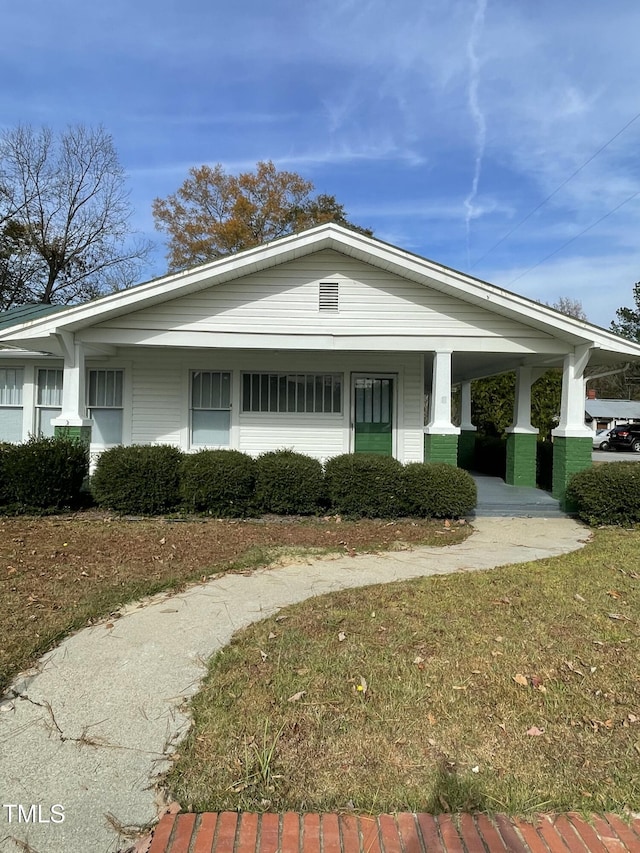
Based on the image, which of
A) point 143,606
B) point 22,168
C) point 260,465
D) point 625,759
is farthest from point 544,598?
point 22,168

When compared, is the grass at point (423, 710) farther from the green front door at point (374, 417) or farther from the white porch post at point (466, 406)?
the white porch post at point (466, 406)

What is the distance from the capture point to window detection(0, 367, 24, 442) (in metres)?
11.7

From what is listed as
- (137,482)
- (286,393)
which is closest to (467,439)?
(286,393)

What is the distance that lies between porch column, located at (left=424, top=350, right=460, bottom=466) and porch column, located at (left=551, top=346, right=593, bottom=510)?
6.04ft

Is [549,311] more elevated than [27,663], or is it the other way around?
[549,311]

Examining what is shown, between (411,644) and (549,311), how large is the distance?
6863mm

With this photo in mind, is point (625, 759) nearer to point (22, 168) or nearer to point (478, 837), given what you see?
point (478, 837)

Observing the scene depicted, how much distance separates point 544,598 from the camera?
5.13 m

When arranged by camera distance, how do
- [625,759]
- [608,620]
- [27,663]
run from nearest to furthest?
[625,759]
[27,663]
[608,620]


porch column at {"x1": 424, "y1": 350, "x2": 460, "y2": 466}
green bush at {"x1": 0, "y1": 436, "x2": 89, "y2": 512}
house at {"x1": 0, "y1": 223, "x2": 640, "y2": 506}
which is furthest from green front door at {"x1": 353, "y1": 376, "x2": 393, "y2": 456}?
green bush at {"x1": 0, "y1": 436, "x2": 89, "y2": 512}

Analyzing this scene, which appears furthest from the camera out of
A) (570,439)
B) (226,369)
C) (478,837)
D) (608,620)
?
(226,369)

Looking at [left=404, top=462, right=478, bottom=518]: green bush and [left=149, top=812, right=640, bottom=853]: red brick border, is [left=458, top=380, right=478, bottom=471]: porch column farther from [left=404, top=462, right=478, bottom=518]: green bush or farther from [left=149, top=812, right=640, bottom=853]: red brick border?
[left=149, top=812, right=640, bottom=853]: red brick border

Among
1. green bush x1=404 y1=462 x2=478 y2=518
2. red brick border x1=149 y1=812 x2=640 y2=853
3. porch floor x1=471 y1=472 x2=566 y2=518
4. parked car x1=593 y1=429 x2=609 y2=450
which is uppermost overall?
parked car x1=593 y1=429 x2=609 y2=450

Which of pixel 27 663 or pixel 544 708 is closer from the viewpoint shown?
pixel 544 708
